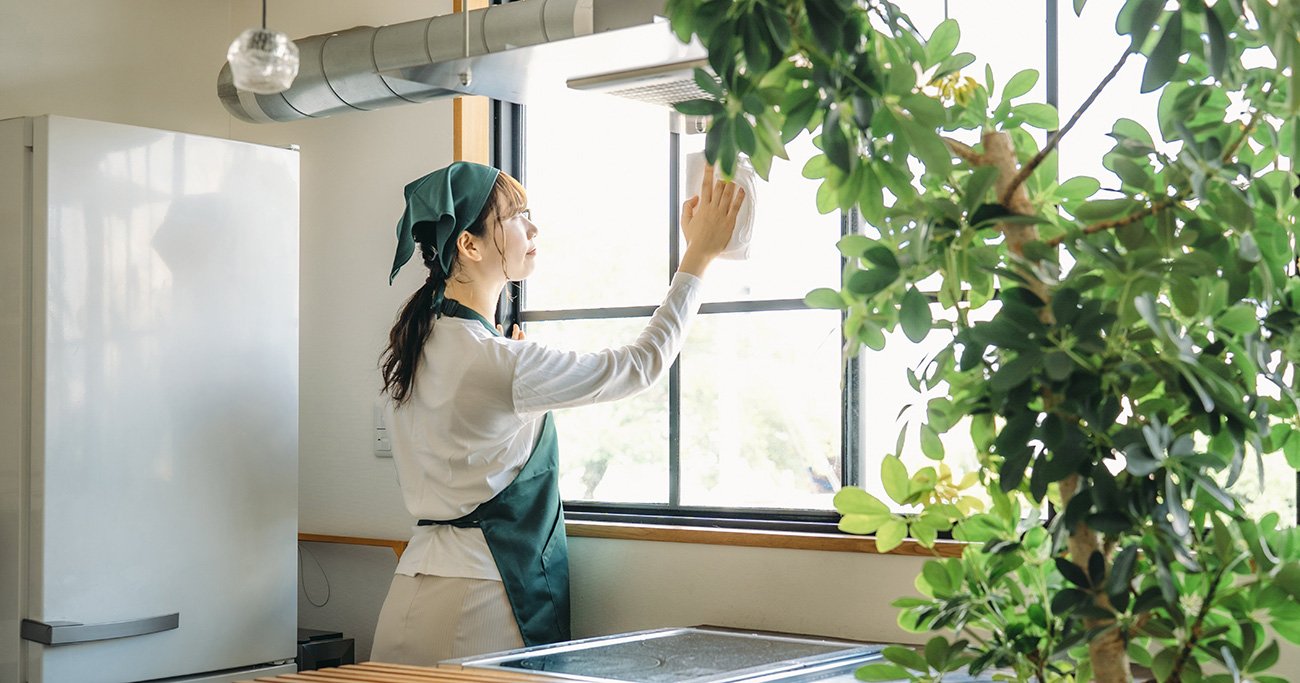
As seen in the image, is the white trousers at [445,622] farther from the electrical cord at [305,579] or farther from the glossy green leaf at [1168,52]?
the glossy green leaf at [1168,52]

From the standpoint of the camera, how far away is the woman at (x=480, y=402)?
8.01ft

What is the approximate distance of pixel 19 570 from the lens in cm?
259

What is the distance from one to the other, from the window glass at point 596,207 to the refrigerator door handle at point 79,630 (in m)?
1.09

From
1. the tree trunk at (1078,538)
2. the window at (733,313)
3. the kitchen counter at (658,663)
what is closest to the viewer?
the tree trunk at (1078,538)

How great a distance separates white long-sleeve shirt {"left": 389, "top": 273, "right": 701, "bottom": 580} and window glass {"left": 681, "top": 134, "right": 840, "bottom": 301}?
0.84 ft

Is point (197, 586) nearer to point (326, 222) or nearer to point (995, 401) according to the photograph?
→ point (326, 222)

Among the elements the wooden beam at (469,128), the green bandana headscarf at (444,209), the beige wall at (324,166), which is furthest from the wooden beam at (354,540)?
the wooden beam at (469,128)

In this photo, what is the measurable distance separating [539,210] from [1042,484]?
7.94 feet

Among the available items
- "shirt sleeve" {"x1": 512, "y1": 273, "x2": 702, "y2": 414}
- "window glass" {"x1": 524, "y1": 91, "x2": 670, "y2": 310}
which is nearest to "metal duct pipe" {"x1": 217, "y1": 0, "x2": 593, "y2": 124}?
"window glass" {"x1": 524, "y1": 91, "x2": 670, "y2": 310}

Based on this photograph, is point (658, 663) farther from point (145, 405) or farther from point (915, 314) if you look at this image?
point (915, 314)

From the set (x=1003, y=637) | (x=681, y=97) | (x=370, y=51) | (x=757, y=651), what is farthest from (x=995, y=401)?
(x=370, y=51)

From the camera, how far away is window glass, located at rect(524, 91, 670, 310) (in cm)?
288

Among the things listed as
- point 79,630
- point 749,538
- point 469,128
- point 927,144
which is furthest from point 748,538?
point 927,144

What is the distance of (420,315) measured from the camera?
2559 mm
